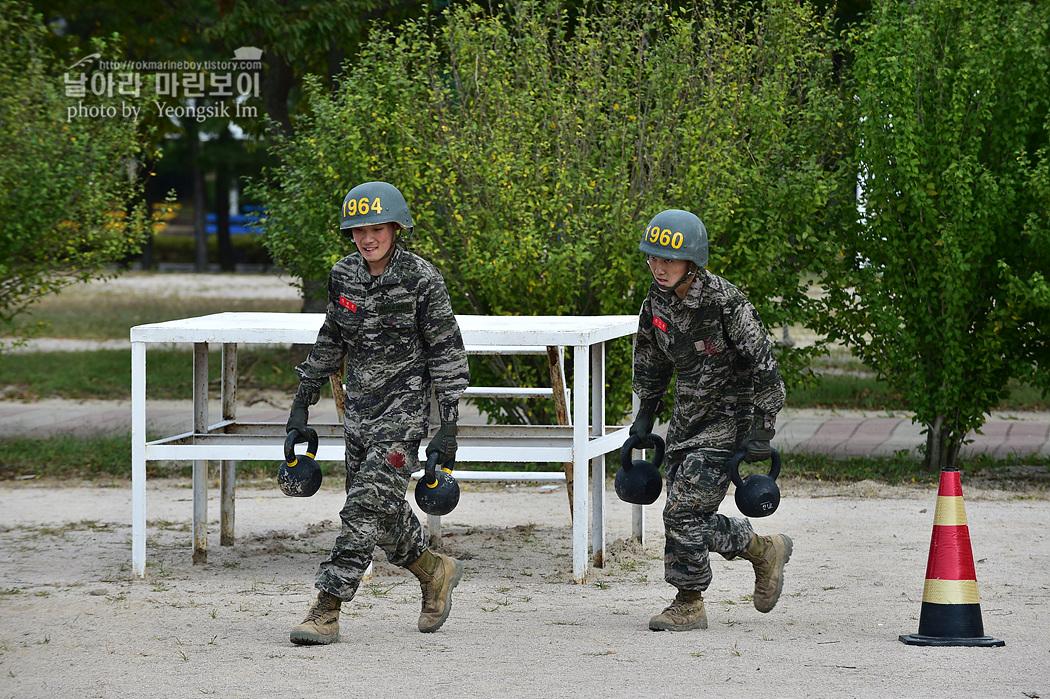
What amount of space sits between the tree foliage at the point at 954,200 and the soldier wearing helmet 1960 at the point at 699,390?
13.1 feet

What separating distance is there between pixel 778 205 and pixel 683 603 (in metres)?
4.61

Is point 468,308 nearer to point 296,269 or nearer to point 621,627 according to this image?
point 296,269

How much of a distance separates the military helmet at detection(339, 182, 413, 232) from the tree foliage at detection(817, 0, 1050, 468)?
482 cm

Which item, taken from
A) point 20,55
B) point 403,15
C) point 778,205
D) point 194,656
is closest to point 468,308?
point 778,205

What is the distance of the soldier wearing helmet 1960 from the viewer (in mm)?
5172

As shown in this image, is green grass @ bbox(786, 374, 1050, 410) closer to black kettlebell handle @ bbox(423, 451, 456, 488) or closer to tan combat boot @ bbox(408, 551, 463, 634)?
tan combat boot @ bbox(408, 551, 463, 634)

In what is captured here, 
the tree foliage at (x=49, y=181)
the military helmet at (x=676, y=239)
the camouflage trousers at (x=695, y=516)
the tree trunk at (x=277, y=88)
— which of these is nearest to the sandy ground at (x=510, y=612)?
the camouflage trousers at (x=695, y=516)

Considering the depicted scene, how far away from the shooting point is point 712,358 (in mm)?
5309

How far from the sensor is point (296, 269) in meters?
11.4

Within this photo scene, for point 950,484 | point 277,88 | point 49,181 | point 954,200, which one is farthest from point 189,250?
point 950,484

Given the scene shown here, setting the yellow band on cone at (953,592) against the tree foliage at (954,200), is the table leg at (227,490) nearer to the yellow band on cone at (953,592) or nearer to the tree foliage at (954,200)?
the yellow band on cone at (953,592)

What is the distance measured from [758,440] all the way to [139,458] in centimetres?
305

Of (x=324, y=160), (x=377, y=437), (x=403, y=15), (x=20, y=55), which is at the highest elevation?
(x=403, y=15)

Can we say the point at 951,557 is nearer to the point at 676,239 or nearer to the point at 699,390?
the point at 699,390
